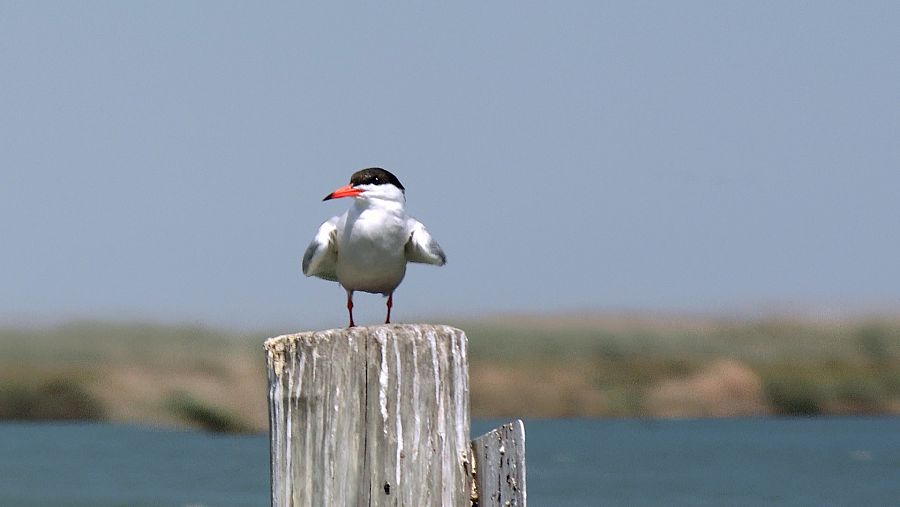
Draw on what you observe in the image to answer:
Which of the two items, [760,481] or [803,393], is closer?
[760,481]

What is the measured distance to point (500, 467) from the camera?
4.41m

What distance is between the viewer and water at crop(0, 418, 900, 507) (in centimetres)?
2092

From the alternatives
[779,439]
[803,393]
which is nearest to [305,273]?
[803,393]

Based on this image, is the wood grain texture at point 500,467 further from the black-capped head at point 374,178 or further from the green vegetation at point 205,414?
the green vegetation at point 205,414

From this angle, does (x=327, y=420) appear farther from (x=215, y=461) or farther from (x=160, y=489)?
(x=215, y=461)

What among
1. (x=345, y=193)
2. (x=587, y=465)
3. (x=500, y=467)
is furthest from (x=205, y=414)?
(x=500, y=467)

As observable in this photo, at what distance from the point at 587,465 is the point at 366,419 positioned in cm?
2157

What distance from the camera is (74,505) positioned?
66.7 feet

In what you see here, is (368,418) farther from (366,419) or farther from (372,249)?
(372,249)

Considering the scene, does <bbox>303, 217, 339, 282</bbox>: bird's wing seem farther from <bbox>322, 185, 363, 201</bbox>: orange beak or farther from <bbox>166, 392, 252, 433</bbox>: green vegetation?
<bbox>166, 392, 252, 433</bbox>: green vegetation

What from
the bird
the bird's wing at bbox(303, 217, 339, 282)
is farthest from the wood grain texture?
the bird's wing at bbox(303, 217, 339, 282)

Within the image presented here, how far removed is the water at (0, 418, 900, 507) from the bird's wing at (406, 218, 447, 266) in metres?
14.0

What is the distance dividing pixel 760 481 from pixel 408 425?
19.5 meters

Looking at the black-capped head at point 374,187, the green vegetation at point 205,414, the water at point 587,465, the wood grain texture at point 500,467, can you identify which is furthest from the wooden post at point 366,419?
the green vegetation at point 205,414
